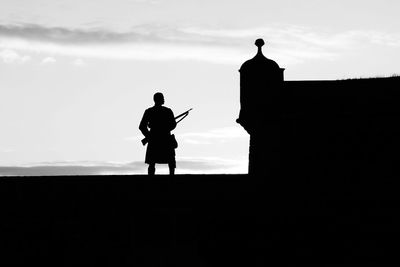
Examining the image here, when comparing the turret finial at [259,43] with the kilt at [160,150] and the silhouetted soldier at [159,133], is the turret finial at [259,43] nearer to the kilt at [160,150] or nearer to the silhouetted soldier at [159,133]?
the silhouetted soldier at [159,133]

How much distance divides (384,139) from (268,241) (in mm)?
9342

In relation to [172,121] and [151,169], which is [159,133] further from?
[151,169]

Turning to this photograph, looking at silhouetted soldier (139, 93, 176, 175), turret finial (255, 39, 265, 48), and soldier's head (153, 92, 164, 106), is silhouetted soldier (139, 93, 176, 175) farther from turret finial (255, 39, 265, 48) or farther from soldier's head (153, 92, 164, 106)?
turret finial (255, 39, 265, 48)

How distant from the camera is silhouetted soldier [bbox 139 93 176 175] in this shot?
686 inches

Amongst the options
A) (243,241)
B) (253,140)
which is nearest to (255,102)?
(253,140)

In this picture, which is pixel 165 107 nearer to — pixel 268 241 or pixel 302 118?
pixel 268 241

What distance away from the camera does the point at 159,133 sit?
17.6 meters

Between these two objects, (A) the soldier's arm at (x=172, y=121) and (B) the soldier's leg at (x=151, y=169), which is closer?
(B) the soldier's leg at (x=151, y=169)

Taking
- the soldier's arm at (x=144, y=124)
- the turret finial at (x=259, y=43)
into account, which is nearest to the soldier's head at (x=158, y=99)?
the soldier's arm at (x=144, y=124)

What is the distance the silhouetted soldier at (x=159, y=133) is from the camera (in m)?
17.4

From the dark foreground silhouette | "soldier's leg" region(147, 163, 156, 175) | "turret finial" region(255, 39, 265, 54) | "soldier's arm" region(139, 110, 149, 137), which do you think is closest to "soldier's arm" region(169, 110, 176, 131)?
"soldier's arm" region(139, 110, 149, 137)

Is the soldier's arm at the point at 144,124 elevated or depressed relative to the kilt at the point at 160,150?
elevated

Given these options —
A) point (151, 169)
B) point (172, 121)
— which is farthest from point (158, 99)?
point (151, 169)

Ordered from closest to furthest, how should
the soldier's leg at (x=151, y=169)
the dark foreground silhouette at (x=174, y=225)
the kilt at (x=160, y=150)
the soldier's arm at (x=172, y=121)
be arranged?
the dark foreground silhouette at (x=174, y=225) < the kilt at (x=160, y=150) < the soldier's leg at (x=151, y=169) < the soldier's arm at (x=172, y=121)
